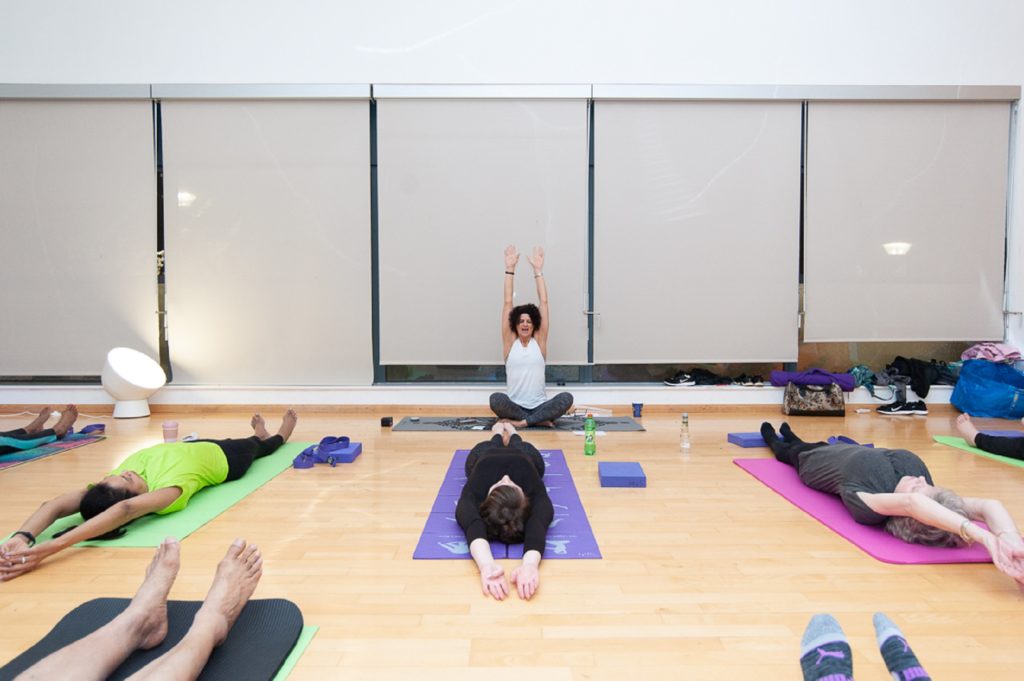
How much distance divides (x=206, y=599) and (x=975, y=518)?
263cm

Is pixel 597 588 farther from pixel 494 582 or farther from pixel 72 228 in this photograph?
pixel 72 228

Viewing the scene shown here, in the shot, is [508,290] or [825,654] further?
[508,290]

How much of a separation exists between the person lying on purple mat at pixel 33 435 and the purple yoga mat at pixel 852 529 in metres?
4.50

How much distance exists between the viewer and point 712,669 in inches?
61.6

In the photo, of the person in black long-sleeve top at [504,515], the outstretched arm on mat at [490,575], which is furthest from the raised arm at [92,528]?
the outstretched arm on mat at [490,575]

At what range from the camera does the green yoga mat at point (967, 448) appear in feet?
11.9

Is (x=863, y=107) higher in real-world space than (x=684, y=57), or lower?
lower

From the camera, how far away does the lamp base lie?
5.12m

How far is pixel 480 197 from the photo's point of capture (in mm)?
5293

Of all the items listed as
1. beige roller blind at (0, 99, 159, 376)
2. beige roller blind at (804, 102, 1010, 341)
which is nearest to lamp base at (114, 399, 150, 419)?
beige roller blind at (0, 99, 159, 376)

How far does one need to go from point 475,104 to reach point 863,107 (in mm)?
3424

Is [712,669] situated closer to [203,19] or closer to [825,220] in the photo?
Answer: [825,220]

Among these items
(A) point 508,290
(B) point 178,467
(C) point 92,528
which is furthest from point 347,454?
(A) point 508,290

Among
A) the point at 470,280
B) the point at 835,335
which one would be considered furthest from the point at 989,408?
the point at 470,280
